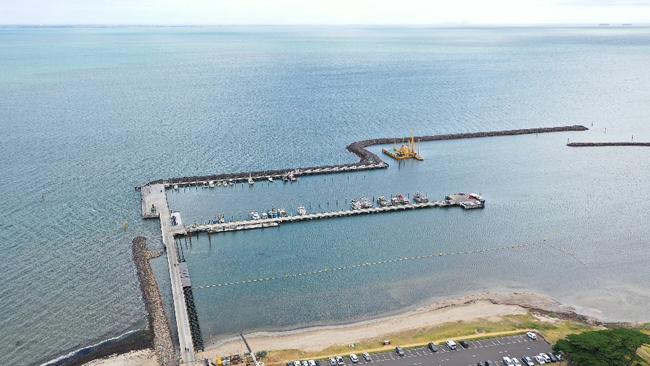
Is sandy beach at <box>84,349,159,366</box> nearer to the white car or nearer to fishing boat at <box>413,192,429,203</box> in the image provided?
the white car

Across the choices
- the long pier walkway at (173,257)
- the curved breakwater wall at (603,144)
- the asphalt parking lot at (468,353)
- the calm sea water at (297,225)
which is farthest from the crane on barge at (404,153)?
the asphalt parking lot at (468,353)

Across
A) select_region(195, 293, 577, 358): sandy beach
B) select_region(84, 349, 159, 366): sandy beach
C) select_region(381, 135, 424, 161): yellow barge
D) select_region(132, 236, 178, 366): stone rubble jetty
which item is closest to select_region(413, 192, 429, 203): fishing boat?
select_region(381, 135, 424, 161): yellow barge

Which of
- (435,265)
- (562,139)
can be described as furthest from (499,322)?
(562,139)

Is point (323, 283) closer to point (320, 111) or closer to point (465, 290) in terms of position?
point (465, 290)

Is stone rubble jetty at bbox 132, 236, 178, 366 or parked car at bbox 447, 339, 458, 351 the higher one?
stone rubble jetty at bbox 132, 236, 178, 366

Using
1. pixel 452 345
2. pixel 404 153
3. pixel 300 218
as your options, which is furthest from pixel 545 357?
pixel 404 153
